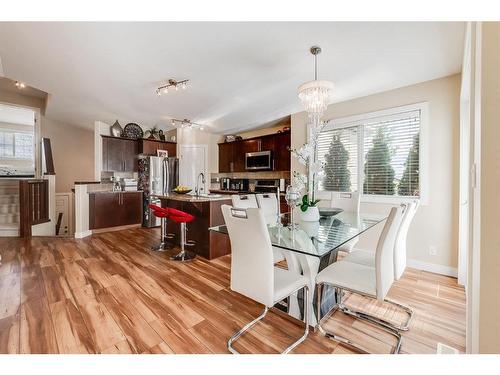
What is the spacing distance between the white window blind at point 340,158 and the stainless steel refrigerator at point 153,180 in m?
3.84

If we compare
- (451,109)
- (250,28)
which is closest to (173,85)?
(250,28)

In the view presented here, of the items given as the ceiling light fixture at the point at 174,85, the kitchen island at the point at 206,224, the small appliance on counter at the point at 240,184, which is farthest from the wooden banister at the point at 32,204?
the small appliance on counter at the point at 240,184

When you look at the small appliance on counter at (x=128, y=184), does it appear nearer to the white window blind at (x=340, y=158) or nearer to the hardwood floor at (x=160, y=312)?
the hardwood floor at (x=160, y=312)

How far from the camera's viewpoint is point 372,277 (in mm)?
1623

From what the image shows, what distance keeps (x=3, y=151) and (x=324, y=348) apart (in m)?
7.88

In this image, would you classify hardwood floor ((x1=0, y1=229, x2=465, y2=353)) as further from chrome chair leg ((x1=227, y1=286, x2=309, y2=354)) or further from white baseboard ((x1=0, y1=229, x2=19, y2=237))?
white baseboard ((x1=0, y1=229, x2=19, y2=237))

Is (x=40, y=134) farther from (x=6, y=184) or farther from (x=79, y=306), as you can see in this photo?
(x=79, y=306)

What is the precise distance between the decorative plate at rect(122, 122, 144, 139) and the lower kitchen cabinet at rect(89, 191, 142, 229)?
1.47 metres

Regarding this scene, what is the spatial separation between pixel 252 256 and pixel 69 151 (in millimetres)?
7346

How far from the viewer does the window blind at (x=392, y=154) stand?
3018 millimetres

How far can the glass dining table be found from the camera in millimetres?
1519

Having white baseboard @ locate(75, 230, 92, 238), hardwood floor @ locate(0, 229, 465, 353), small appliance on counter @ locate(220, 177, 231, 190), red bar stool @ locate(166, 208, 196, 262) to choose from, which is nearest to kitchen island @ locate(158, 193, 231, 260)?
red bar stool @ locate(166, 208, 196, 262)

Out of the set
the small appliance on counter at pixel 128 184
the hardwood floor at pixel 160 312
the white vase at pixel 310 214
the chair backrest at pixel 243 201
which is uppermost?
the small appliance on counter at pixel 128 184

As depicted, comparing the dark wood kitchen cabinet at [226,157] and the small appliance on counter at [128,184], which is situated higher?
the dark wood kitchen cabinet at [226,157]
